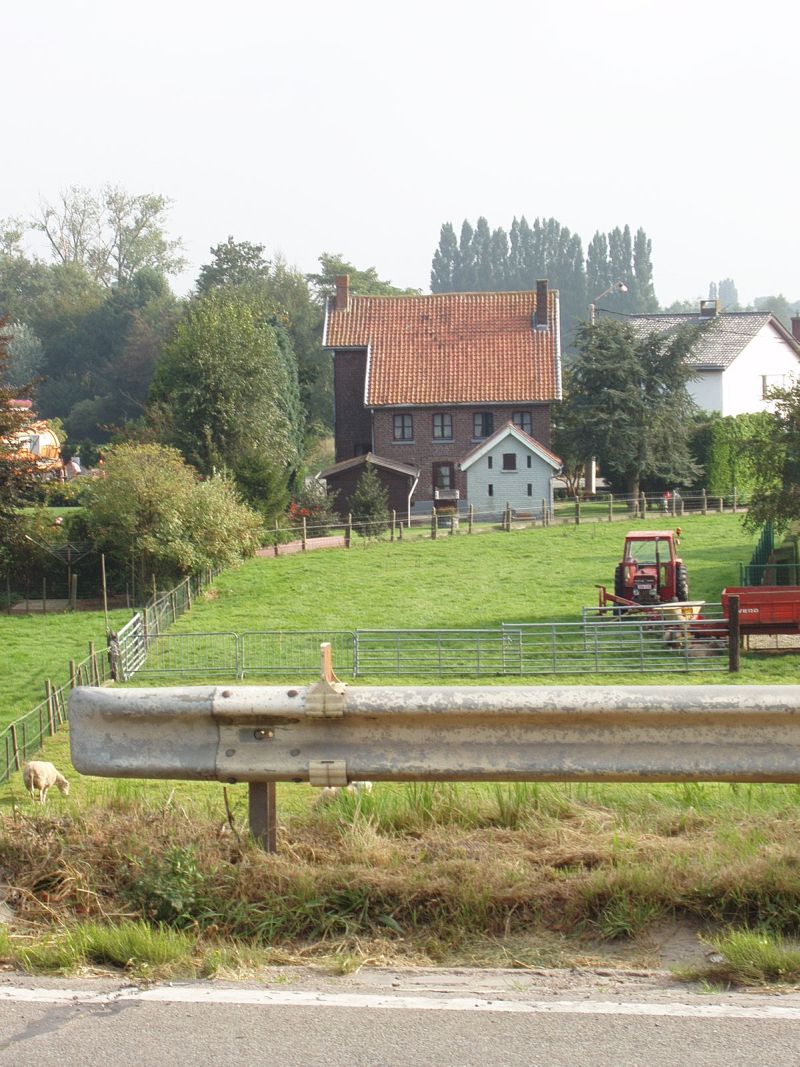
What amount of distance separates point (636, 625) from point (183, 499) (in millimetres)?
14816

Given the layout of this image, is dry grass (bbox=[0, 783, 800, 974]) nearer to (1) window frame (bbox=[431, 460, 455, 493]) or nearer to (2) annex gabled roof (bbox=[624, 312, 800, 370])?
(1) window frame (bbox=[431, 460, 455, 493])

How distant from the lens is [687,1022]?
3.74 m

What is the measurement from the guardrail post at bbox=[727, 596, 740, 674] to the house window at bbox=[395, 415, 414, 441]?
35794 millimetres

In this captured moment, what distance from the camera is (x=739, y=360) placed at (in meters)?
71.9

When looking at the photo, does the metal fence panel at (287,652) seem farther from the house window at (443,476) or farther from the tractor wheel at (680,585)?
the house window at (443,476)

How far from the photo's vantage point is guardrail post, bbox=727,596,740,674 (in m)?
25.5

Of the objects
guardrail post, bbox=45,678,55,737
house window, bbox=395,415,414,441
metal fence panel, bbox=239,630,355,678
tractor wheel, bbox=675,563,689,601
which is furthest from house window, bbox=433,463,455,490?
guardrail post, bbox=45,678,55,737

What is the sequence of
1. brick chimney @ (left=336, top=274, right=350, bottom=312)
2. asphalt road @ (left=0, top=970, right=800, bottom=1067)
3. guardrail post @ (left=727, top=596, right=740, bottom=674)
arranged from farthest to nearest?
brick chimney @ (left=336, top=274, right=350, bottom=312) → guardrail post @ (left=727, top=596, right=740, bottom=674) → asphalt road @ (left=0, top=970, right=800, bottom=1067)

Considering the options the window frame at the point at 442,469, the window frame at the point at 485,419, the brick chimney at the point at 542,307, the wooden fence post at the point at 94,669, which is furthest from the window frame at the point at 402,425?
the wooden fence post at the point at 94,669

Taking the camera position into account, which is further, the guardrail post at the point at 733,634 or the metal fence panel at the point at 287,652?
the metal fence panel at the point at 287,652

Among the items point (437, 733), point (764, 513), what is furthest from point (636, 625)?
point (437, 733)

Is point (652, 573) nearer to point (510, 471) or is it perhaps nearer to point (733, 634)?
point (733, 634)

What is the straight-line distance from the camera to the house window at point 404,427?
200 ft

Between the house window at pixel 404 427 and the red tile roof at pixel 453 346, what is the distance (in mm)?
908
